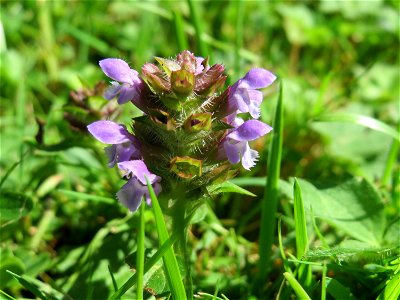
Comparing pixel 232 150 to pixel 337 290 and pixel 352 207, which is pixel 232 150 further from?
pixel 352 207

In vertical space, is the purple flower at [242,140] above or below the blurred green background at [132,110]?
above

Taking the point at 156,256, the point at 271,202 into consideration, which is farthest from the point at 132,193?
the point at 271,202

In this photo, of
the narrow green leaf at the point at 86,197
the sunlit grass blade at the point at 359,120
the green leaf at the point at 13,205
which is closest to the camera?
the green leaf at the point at 13,205

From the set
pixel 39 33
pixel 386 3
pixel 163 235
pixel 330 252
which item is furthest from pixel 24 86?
pixel 386 3

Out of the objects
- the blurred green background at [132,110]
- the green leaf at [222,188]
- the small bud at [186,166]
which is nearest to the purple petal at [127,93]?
the small bud at [186,166]

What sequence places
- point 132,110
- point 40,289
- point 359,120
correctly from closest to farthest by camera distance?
point 40,289, point 359,120, point 132,110

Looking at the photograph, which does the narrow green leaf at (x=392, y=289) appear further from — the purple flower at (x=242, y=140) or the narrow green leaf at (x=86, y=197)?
the narrow green leaf at (x=86, y=197)

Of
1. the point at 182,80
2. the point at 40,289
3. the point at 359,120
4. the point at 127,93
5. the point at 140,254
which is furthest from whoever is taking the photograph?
the point at 359,120
